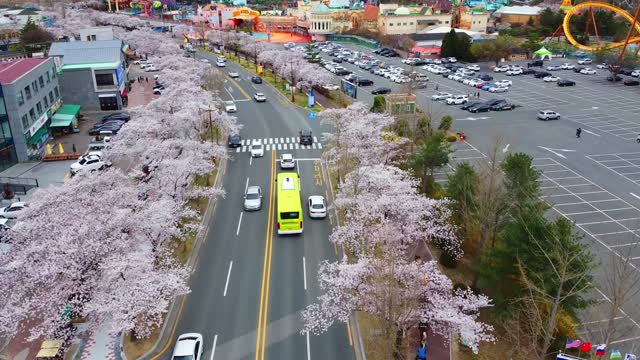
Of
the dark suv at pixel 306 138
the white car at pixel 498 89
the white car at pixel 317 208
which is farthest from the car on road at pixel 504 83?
the white car at pixel 317 208

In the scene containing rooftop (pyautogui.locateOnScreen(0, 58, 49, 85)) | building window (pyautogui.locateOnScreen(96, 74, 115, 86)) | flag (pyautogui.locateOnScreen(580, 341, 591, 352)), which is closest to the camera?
flag (pyautogui.locateOnScreen(580, 341, 591, 352))

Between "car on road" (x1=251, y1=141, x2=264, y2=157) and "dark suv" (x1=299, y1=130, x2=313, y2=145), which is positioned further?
"dark suv" (x1=299, y1=130, x2=313, y2=145)

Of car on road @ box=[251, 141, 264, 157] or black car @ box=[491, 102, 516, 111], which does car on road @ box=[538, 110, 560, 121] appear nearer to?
black car @ box=[491, 102, 516, 111]

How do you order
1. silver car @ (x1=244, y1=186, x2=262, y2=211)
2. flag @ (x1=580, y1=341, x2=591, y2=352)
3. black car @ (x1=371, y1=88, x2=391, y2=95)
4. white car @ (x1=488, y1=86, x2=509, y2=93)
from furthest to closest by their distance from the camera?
white car @ (x1=488, y1=86, x2=509, y2=93), black car @ (x1=371, y1=88, x2=391, y2=95), silver car @ (x1=244, y1=186, x2=262, y2=211), flag @ (x1=580, y1=341, x2=591, y2=352)

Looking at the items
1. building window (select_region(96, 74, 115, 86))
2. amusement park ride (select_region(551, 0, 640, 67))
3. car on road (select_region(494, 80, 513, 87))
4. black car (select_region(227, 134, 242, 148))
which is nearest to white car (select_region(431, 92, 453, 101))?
car on road (select_region(494, 80, 513, 87))

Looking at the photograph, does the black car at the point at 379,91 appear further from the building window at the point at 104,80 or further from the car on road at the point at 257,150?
the building window at the point at 104,80

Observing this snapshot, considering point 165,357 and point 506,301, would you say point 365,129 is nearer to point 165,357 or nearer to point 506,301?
point 506,301
